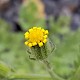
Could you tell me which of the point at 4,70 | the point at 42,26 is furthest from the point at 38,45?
the point at 42,26

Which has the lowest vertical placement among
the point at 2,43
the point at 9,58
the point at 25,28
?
the point at 9,58

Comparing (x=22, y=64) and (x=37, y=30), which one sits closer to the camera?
(x=37, y=30)

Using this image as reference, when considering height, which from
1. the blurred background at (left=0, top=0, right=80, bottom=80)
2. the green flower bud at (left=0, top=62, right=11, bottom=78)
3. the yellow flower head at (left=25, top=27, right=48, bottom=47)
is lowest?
the green flower bud at (left=0, top=62, right=11, bottom=78)

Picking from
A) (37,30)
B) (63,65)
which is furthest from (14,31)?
(37,30)

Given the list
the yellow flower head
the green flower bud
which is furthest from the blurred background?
the yellow flower head

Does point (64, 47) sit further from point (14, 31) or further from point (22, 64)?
point (14, 31)

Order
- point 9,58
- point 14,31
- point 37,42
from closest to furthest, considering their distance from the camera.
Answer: point 37,42
point 9,58
point 14,31

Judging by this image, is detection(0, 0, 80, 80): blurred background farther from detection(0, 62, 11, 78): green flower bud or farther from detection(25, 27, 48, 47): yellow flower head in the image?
detection(25, 27, 48, 47): yellow flower head
